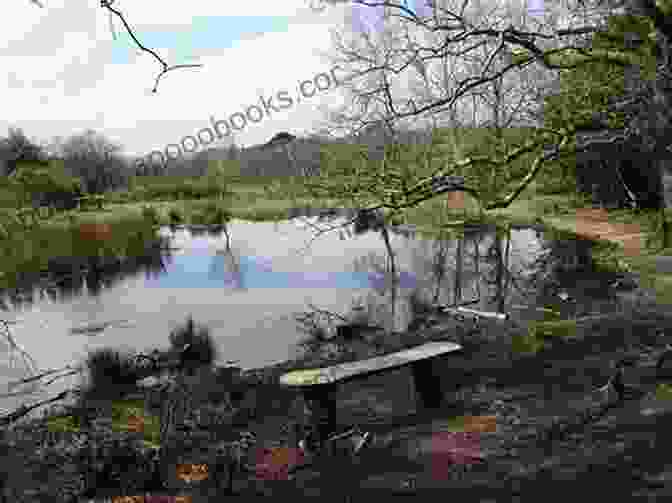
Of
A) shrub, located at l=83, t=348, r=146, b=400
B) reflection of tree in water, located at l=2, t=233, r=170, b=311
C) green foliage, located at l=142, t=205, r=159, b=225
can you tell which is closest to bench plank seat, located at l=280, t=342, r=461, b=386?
shrub, located at l=83, t=348, r=146, b=400

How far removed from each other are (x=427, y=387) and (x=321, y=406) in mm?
1386

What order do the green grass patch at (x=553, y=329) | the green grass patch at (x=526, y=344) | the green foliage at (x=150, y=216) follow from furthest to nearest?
the green foliage at (x=150, y=216)
the green grass patch at (x=553, y=329)
the green grass patch at (x=526, y=344)

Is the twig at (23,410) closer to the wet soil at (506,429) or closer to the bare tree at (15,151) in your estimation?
the wet soil at (506,429)

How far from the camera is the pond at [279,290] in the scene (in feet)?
38.9

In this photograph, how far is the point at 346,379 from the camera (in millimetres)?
5613

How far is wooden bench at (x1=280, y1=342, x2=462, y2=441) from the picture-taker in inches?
218

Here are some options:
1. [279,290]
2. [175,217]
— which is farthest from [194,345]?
[175,217]

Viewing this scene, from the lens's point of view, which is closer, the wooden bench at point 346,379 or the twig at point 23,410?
the wooden bench at point 346,379

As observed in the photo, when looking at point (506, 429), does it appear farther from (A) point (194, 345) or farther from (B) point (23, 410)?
(A) point (194, 345)

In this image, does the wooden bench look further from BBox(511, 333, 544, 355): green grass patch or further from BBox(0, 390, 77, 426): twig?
BBox(0, 390, 77, 426): twig

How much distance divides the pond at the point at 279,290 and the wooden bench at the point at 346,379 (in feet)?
6.60

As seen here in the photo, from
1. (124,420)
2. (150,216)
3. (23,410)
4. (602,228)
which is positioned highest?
(150,216)

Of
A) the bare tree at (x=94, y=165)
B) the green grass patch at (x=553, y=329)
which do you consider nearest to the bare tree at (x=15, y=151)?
the bare tree at (x=94, y=165)

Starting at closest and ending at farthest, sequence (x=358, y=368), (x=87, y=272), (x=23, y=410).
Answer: (x=358, y=368), (x=23, y=410), (x=87, y=272)
